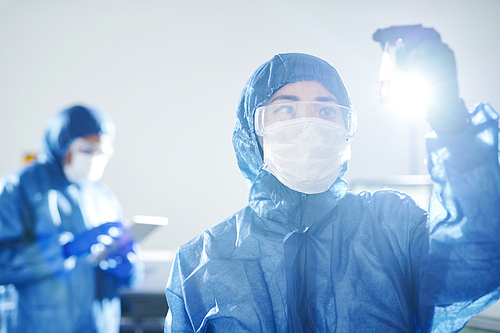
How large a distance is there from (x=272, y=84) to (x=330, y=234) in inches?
16.1

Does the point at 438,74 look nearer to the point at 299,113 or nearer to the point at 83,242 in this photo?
the point at 299,113

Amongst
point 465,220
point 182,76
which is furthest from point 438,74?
point 182,76

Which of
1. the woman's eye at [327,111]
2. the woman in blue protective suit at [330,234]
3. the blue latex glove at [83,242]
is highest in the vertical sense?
the woman's eye at [327,111]

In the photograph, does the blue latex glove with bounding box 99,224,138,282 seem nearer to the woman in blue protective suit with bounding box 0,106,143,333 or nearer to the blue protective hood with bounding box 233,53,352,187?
the woman in blue protective suit with bounding box 0,106,143,333

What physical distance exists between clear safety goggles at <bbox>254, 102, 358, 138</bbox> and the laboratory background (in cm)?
190

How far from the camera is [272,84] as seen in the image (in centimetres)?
89

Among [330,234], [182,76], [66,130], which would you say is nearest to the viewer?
[330,234]

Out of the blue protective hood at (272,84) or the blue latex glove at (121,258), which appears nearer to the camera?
the blue protective hood at (272,84)

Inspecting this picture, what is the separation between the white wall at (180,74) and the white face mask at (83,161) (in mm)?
1101

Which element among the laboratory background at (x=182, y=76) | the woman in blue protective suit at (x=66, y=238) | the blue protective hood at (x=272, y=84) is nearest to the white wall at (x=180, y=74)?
the laboratory background at (x=182, y=76)

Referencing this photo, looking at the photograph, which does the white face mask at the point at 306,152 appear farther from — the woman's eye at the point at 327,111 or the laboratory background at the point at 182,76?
the laboratory background at the point at 182,76

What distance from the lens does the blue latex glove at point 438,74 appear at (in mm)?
549

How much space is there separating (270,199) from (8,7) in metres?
3.38

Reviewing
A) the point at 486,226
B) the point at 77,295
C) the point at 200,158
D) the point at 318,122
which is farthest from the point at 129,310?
the point at 486,226
